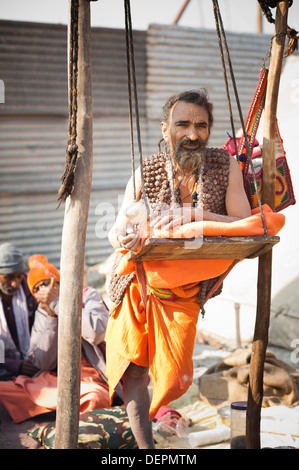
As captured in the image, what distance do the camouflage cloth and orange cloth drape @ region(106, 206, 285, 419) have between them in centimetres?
60

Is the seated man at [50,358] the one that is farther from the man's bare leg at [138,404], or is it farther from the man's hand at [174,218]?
the man's hand at [174,218]

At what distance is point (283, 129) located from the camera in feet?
20.5

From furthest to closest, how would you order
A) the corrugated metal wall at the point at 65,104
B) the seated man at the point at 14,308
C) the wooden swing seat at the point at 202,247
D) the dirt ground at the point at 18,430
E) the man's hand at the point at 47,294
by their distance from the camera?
the corrugated metal wall at the point at 65,104 < the seated man at the point at 14,308 < the man's hand at the point at 47,294 < the dirt ground at the point at 18,430 < the wooden swing seat at the point at 202,247

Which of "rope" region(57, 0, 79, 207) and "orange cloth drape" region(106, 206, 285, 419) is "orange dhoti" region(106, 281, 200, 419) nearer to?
"orange cloth drape" region(106, 206, 285, 419)

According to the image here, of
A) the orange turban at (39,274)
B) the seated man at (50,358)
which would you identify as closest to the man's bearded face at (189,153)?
the seated man at (50,358)

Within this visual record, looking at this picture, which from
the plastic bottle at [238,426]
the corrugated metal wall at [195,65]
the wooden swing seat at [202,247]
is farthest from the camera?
the corrugated metal wall at [195,65]

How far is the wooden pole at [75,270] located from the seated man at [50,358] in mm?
1241

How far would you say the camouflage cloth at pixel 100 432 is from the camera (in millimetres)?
3033

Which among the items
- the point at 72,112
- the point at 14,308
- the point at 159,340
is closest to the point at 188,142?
the point at 72,112

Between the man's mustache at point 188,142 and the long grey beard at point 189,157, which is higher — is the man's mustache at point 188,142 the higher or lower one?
the higher one

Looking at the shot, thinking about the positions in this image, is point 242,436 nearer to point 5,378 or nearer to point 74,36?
point 5,378

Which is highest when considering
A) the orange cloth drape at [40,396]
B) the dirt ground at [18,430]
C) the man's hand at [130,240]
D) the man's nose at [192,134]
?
the man's nose at [192,134]
